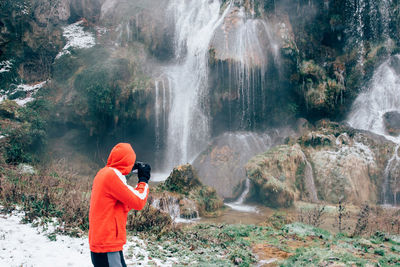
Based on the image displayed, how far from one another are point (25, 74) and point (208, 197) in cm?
1275

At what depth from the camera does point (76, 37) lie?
18.5 meters

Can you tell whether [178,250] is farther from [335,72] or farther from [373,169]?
[335,72]

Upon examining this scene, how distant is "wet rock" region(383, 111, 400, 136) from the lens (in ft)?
47.7

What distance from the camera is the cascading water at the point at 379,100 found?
612 inches

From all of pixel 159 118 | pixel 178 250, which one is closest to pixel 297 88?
pixel 159 118

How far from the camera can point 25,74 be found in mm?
16672

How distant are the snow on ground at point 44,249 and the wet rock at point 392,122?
1389 centimetres

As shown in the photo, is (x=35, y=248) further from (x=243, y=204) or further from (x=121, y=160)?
(x=243, y=204)

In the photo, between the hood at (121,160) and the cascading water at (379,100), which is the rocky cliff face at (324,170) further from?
the hood at (121,160)

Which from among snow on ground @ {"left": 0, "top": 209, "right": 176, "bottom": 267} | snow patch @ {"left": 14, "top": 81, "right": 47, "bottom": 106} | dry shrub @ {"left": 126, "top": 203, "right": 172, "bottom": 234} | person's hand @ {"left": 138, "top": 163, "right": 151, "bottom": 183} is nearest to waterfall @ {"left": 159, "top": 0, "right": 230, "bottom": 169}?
snow patch @ {"left": 14, "top": 81, "right": 47, "bottom": 106}

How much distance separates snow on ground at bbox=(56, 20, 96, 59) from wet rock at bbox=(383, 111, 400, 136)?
16.9 metres

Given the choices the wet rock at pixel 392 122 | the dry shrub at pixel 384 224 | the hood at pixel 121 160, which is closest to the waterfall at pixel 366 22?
the wet rock at pixel 392 122

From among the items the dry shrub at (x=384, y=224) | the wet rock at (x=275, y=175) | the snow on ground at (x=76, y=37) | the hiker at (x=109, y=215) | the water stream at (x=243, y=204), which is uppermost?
the snow on ground at (x=76, y=37)

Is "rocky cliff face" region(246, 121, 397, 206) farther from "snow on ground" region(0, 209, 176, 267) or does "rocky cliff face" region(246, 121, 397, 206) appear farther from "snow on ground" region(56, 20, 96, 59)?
"snow on ground" region(56, 20, 96, 59)
